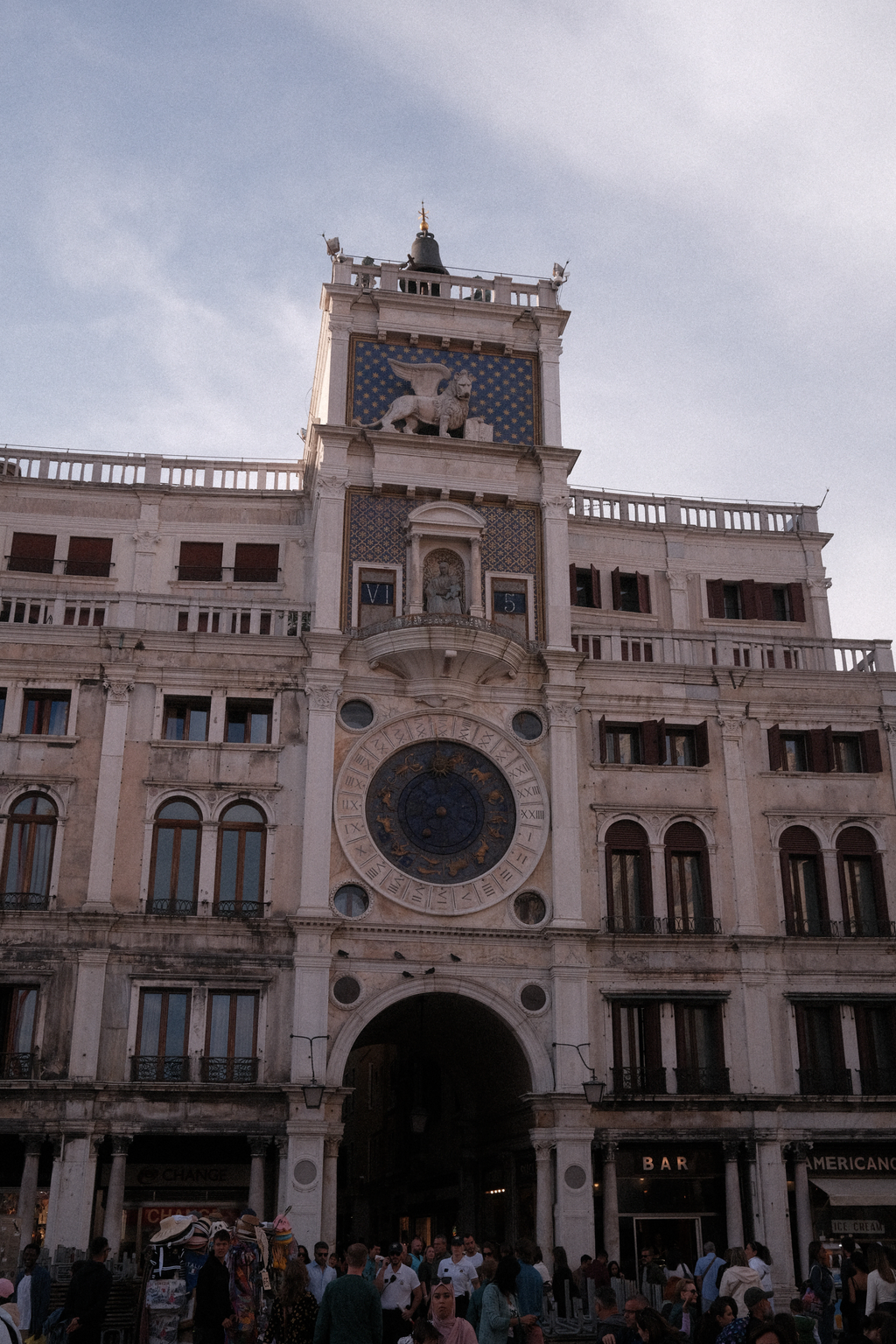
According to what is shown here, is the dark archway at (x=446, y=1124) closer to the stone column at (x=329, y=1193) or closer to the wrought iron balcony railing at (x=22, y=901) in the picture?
the stone column at (x=329, y=1193)

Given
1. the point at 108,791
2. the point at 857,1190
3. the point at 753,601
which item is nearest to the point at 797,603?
the point at 753,601

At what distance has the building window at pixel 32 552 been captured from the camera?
3756 cm

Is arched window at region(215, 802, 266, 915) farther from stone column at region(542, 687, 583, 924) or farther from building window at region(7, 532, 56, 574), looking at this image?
building window at region(7, 532, 56, 574)

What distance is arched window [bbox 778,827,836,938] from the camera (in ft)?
111

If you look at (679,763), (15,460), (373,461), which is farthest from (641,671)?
(15,460)

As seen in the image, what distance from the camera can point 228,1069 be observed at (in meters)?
30.3

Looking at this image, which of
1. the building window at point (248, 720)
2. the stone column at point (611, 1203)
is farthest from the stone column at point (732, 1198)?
the building window at point (248, 720)

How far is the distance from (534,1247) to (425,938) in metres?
15.8

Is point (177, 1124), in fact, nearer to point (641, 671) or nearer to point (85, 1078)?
point (85, 1078)

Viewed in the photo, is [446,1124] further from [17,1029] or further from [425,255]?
[425,255]

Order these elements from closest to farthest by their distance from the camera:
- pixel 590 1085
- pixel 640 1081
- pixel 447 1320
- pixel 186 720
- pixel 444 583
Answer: pixel 447 1320 < pixel 590 1085 < pixel 640 1081 < pixel 186 720 < pixel 444 583

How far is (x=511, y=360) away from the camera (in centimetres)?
3819

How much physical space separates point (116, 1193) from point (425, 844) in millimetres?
10339

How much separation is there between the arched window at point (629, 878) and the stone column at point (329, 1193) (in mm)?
8521
